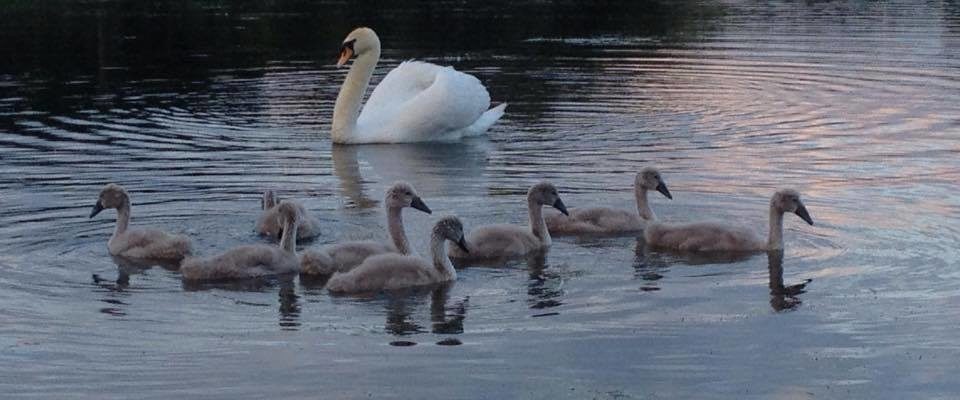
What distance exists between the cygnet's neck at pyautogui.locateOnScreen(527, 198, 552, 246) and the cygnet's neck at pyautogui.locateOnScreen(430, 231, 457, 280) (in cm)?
161

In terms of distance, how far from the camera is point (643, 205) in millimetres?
15383

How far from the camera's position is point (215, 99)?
2616cm

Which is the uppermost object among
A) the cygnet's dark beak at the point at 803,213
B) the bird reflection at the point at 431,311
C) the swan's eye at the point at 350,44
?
the swan's eye at the point at 350,44

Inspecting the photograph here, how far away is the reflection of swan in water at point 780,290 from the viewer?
12.0 metres

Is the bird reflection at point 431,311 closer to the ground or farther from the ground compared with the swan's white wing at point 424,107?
closer to the ground

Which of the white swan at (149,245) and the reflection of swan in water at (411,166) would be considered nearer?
the white swan at (149,245)

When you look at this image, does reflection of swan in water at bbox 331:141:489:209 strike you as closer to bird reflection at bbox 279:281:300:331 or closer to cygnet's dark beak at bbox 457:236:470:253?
cygnet's dark beak at bbox 457:236:470:253

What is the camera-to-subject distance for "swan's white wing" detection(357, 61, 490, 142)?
21.6 metres

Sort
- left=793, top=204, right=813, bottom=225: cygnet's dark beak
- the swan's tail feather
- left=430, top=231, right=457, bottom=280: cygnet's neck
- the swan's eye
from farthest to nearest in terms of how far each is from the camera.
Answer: the swan's eye < the swan's tail feather < left=793, top=204, right=813, bottom=225: cygnet's dark beak < left=430, top=231, right=457, bottom=280: cygnet's neck

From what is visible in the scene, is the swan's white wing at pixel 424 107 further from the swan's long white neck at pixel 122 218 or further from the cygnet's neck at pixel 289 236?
the cygnet's neck at pixel 289 236

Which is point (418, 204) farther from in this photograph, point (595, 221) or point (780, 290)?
point (780, 290)

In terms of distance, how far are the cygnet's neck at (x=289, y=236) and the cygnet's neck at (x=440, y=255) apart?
1.13 metres

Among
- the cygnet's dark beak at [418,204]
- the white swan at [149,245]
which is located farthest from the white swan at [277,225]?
the cygnet's dark beak at [418,204]

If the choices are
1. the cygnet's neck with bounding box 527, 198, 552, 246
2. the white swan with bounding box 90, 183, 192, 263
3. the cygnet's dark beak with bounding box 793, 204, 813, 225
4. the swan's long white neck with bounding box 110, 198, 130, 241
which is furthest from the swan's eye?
the cygnet's dark beak with bounding box 793, 204, 813, 225
